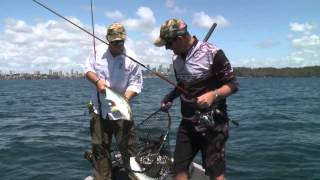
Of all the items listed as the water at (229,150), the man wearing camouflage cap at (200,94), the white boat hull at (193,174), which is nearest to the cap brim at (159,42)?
the man wearing camouflage cap at (200,94)

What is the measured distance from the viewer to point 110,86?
305 inches

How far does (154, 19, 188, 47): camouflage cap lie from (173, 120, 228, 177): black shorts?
1191 millimetres

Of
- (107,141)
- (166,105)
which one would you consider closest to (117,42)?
(166,105)

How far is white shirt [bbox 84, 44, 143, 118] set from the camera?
771cm

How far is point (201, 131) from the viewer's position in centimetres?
619

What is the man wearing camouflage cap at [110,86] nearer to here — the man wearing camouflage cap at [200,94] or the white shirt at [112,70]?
the white shirt at [112,70]

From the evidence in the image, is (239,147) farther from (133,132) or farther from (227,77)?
(227,77)

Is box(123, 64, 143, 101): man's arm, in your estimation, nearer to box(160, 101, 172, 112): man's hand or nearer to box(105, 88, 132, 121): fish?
box(105, 88, 132, 121): fish

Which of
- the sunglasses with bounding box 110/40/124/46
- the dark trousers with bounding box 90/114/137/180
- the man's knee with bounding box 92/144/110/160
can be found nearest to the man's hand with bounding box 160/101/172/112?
the dark trousers with bounding box 90/114/137/180

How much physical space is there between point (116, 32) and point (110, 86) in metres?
A: 0.94

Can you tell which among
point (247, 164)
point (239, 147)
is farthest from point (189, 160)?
point (239, 147)

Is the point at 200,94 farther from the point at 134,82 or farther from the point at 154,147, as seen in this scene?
the point at 154,147

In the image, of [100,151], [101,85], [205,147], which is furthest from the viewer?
[100,151]

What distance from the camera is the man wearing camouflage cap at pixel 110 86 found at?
24.8 feet
